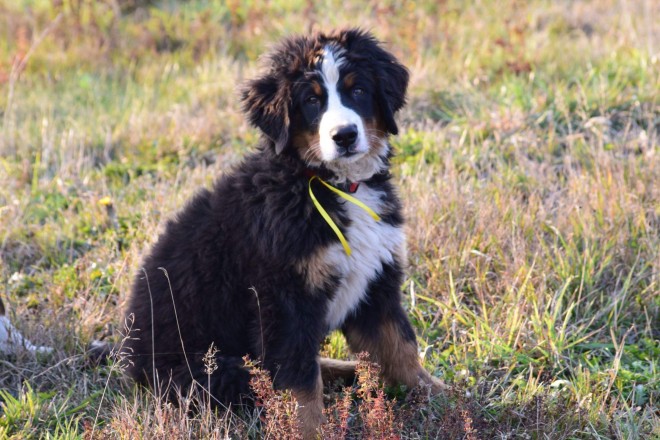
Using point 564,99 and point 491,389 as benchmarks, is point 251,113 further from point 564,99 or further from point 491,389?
point 564,99

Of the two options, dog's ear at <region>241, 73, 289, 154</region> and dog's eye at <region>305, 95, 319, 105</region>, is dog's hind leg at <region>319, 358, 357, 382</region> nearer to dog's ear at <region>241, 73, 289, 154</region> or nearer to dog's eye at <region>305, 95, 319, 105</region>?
dog's ear at <region>241, 73, 289, 154</region>

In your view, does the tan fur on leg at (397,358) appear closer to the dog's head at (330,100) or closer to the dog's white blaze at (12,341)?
the dog's head at (330,100)

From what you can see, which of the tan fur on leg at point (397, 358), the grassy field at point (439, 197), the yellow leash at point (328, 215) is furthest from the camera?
the tan fur on leg at point (397, 358)

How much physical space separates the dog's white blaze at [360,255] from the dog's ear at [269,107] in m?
0.44

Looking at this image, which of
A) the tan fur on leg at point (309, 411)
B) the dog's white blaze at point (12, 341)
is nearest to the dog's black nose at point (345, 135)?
the tan fur on leg at point (309, 411)

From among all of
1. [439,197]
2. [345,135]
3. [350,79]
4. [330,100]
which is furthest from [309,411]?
[439,197]

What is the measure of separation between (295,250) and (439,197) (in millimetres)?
1822

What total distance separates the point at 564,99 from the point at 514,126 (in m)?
0.51

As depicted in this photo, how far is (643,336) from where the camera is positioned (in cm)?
423

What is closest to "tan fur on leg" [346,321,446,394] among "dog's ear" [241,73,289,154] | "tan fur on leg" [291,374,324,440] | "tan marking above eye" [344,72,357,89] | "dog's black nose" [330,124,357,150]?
"tan fur on leg" [291,374,324,440]

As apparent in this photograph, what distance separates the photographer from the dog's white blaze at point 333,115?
3482mm

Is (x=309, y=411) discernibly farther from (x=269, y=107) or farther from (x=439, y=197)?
(x=439, y=197)

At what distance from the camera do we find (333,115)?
350 centimetres

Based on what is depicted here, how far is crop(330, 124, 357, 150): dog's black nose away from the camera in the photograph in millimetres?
3445
